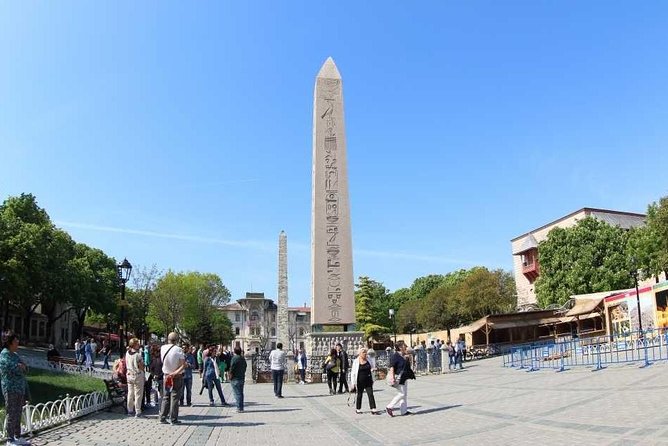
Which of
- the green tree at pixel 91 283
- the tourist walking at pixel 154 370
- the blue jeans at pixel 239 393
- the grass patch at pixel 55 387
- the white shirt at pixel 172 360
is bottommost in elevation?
the grass patch at pixel 55 387

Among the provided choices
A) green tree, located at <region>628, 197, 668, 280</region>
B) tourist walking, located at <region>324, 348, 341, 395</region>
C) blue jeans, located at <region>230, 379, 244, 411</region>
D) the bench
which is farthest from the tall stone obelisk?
green tree, located at <region>628, 197, 668, 280</region>

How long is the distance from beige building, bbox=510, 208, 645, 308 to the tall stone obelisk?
39.8 metres

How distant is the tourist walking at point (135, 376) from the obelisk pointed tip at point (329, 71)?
15677mm

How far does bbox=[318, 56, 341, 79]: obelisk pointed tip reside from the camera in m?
24.9

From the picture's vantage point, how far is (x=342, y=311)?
23.1 metres

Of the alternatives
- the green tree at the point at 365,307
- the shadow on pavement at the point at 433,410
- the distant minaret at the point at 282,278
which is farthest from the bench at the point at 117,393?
the green tree at the point at 365,307

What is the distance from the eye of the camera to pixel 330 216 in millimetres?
23641

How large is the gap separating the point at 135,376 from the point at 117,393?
1.73m

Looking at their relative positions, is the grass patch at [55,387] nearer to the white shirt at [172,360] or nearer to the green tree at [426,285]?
the white shirt at [172,360]

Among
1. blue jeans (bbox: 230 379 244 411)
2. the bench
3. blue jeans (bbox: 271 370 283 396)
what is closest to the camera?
the bench

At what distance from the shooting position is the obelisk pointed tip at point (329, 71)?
81.7 ft

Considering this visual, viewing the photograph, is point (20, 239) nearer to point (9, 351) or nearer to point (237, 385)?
point (237, 385)

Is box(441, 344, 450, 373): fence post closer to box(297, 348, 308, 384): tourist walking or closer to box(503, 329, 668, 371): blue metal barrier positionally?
box(503, 329, 668, 371): blue metal barrier

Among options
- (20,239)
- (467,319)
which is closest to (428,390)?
(20,239)
